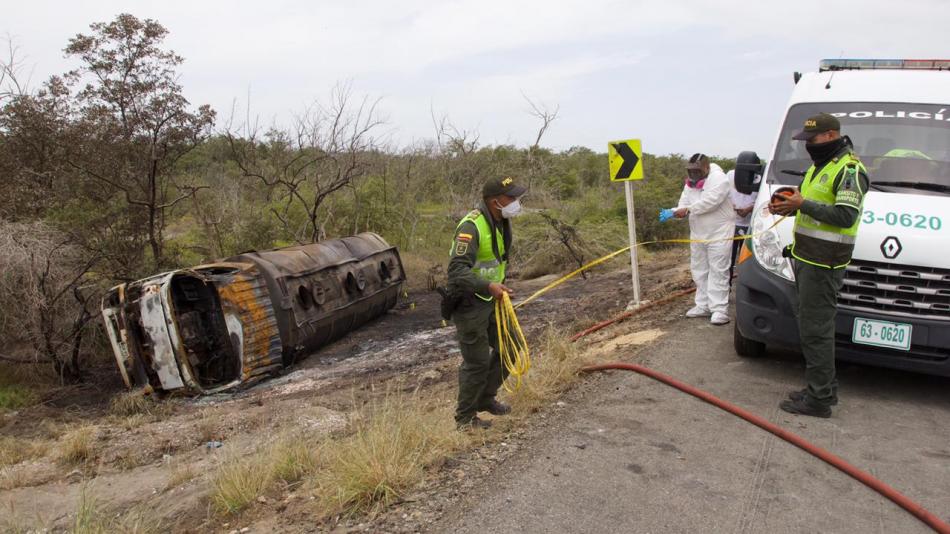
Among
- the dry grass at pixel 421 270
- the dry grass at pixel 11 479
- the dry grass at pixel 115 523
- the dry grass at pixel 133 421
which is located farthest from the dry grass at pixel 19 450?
the dry grass at pixel 421 270

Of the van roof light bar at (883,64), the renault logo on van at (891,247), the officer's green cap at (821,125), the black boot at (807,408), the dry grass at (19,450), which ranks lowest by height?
the dry grass at (19,450)

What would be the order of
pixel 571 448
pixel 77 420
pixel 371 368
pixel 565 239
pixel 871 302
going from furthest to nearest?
pixel 565 239 → pixel 371 368 → pixel 77 420 → pixel 871 302 → pixel 571 448

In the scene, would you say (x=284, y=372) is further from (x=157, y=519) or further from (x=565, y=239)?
(x=565, y=239)

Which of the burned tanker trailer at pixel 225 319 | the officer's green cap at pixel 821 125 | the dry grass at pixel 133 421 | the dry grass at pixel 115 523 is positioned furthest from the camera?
the burned tanker trailer at pixel 225 319

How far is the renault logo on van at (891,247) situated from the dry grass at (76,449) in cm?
729

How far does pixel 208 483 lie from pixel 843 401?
4.83 metres

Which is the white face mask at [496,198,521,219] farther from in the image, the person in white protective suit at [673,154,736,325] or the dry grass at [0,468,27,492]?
the dry grass at [0,468,27,492]

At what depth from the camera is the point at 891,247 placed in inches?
195

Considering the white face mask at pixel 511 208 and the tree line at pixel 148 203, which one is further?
the tree line at pixel 148 203

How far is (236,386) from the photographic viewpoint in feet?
29.6

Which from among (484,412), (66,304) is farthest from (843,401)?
(66,304)

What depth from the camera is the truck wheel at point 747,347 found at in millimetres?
6113

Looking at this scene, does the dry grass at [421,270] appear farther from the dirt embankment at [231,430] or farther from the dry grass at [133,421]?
the dry grass at [133,421]

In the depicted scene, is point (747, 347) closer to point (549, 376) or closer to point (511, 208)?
point (549, 376)
